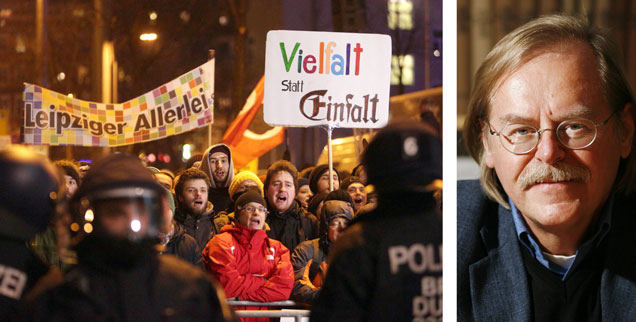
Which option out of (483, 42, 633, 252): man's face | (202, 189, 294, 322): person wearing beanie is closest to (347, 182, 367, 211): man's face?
(202, 189, 294, 322): person wearing beanie

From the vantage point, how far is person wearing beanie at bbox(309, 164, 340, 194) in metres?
2.63

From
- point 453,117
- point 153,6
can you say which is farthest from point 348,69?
point 153,6

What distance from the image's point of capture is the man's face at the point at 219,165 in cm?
257

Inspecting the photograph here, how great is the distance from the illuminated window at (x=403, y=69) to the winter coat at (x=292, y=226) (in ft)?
1.88

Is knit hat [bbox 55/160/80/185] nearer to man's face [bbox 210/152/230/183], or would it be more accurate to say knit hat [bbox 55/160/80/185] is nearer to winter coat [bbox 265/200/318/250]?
man's face [bbox 210/152/230/183]

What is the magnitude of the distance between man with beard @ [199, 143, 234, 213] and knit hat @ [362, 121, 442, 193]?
48 centimetres

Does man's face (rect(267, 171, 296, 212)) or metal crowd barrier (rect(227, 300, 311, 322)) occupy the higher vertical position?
man's face (rect(267, 171, 296, 212))

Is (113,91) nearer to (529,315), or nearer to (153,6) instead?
(153,6)

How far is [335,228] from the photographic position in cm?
265

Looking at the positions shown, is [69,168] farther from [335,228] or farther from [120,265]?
[335,228]

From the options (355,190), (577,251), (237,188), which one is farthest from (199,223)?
(577,251)

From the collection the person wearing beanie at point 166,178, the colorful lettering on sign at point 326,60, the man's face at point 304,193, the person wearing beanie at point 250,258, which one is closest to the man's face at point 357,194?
the man's face at point 304,193

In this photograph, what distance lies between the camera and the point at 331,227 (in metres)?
2.65

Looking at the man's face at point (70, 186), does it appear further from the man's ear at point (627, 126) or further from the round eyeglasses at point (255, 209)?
the man's ear at point (627, 126)
